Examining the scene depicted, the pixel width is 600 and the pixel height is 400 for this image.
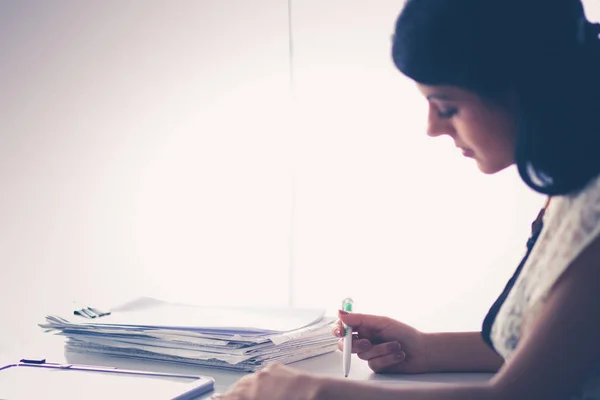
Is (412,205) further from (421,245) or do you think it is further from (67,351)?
(67,351)

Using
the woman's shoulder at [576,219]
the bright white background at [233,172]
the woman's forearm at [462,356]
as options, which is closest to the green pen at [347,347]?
the woman's forearm at [462,356]

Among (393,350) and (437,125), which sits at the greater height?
(437,125)

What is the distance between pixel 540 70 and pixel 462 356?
484mm

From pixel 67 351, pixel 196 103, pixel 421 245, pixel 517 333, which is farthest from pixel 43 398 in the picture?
pixel 196 103

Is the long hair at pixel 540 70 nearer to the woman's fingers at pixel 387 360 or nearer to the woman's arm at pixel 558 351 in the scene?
the woman's arm at pixel 558 351

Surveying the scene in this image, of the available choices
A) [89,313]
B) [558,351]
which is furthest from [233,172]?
[558,351]

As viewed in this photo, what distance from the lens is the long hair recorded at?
33.5 inches

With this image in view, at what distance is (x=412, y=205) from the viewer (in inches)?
79.0

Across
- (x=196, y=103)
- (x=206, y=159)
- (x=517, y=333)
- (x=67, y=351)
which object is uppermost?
(x=196, y=103)

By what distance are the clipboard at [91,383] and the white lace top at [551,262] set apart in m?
0.39

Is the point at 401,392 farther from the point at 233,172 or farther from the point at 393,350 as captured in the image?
the point at 233,172

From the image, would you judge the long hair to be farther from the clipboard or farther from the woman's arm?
the clipboard

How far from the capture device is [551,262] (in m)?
0.80

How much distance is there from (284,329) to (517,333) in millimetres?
382
